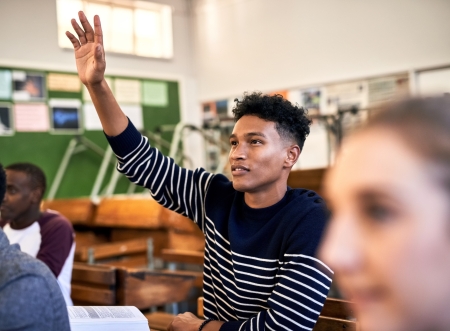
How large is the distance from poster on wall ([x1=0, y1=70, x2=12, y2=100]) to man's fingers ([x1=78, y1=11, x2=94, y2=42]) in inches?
199

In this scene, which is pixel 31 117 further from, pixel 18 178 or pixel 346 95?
pixel 18 178

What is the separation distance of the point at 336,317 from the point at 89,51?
1.07 m

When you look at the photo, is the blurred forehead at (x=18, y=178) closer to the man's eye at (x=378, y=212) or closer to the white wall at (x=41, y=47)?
the man's eye at (x=378, y=212)

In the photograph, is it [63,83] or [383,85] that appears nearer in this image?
[383,85]

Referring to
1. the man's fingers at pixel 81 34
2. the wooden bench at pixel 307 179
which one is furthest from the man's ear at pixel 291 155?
the wooden bench at pixel 307 179

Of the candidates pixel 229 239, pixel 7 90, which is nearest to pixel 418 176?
pixel 229 239

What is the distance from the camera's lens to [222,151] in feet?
24.0

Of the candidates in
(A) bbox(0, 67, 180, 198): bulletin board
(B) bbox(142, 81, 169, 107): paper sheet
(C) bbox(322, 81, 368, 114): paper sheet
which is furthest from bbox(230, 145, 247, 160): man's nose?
(B) bbox(142, 81, 169, 107): paper sheet

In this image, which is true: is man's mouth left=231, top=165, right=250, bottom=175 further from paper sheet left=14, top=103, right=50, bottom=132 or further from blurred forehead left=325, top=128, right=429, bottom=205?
paper sheet left=14, top=103, right=50, bottom=132

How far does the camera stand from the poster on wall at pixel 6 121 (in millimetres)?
6301

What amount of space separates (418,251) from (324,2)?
6534 millimetres

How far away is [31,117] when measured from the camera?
650 centimetres

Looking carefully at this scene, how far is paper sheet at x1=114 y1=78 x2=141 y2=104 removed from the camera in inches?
286

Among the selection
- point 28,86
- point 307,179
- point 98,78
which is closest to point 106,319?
point 98,78
